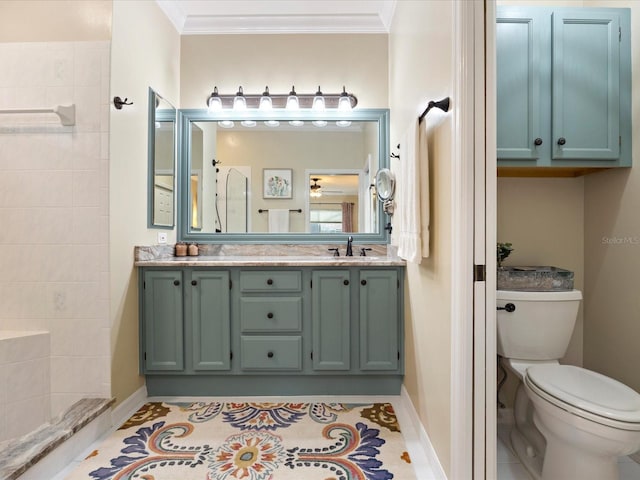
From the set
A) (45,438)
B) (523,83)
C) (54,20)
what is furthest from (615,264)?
(54,20)

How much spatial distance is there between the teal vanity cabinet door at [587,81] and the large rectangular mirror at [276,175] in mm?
1236

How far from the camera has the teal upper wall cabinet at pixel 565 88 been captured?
1.73 meters

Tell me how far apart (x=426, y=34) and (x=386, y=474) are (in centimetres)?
202

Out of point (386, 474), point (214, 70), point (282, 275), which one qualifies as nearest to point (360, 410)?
point (386, 474)

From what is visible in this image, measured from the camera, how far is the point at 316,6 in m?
2.53

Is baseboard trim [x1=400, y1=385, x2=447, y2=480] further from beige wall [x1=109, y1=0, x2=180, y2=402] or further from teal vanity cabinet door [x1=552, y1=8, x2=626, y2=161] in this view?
beige wall [x1=109, y1=0, x2=180, y2=402]

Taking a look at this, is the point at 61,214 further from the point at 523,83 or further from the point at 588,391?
the point at 588,391

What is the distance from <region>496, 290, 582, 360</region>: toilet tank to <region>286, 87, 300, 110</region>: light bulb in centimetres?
195

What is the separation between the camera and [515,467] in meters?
1.57

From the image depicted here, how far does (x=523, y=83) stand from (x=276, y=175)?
67.8 inches

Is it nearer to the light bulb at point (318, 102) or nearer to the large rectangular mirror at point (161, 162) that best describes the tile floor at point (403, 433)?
the large rectangular mirror at point (161, 162)

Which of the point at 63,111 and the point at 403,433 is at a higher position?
the point at 63,111

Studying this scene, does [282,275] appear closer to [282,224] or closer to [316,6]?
[282,224]

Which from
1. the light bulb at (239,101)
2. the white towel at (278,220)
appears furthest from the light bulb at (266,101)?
the white towel at (278,220)
